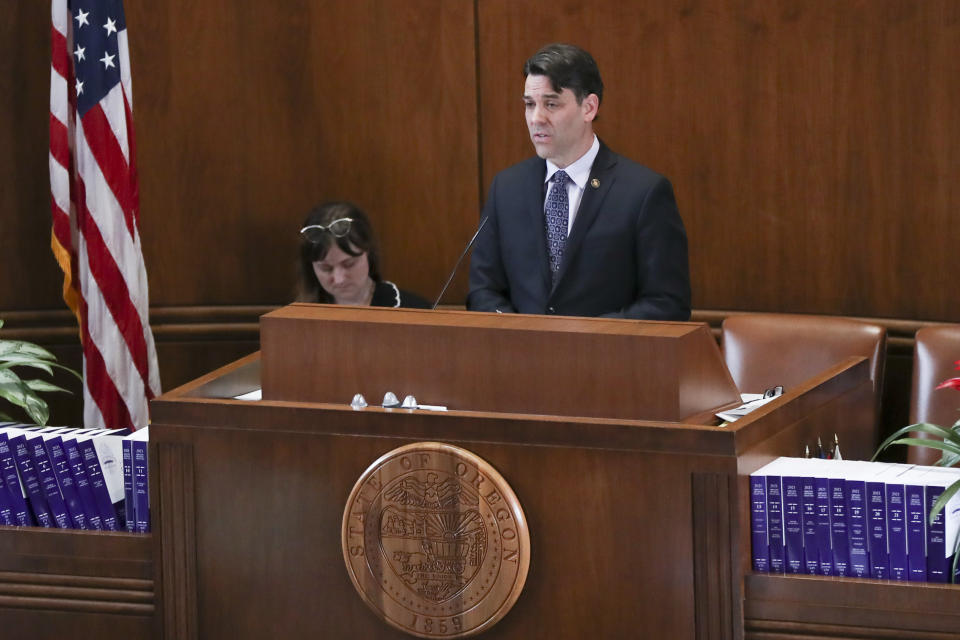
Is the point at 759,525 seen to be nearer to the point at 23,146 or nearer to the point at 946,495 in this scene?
the point at 946,495

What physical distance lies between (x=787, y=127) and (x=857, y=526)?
80.1 inches

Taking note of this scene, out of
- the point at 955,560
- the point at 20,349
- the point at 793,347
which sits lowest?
the point at 955,560

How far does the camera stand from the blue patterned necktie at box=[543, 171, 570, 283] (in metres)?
3.40

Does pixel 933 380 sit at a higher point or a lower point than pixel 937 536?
higher

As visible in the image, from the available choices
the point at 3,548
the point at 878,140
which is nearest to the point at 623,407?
the point at 3,548

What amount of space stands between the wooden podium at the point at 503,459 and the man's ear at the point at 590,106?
0.84 metres

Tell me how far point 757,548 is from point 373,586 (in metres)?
0.70

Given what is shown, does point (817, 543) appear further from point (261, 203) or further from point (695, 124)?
point (261, 203)

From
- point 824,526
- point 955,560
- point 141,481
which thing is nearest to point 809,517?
point 824,526

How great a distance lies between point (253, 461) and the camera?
2.65 metres

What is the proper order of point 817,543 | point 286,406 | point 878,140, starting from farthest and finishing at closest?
point 878,140 → point 286,406 → point 817,543

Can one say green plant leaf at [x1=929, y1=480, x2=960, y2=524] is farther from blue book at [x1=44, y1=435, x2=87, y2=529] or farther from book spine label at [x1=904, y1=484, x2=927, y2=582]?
blue book at [x1=44, y1=435, x2=87, y2=529]

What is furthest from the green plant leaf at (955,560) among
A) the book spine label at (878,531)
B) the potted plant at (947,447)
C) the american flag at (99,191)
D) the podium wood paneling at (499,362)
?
the american flag at (99,191)

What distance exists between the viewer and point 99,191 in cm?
429
